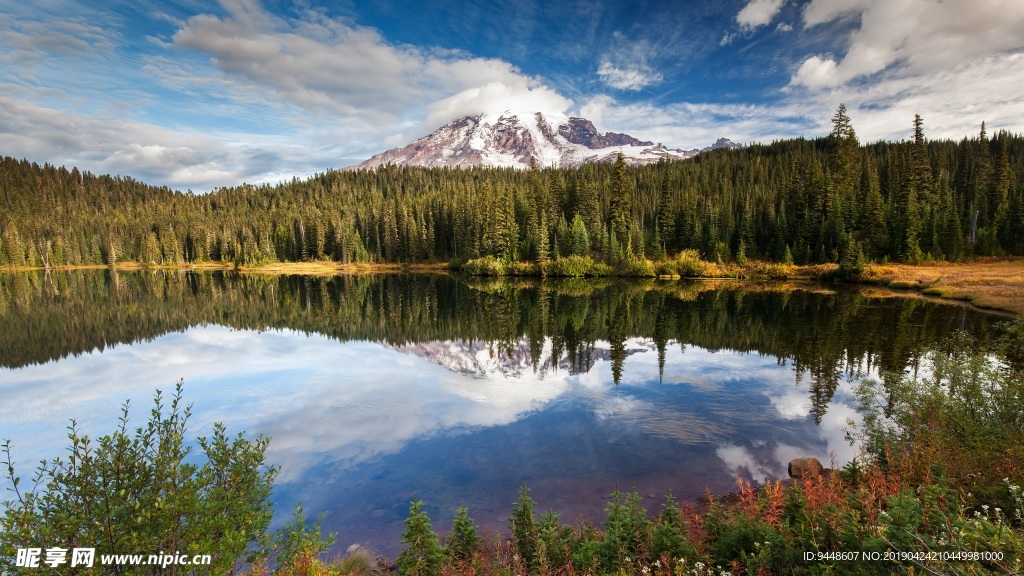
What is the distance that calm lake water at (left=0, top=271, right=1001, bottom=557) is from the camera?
14.5 metres

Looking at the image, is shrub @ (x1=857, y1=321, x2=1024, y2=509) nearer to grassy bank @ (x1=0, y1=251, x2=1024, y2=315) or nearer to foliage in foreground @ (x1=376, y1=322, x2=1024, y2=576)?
foliage in foreground @ (x1=376, y1=322, x2=1024, y2=576)

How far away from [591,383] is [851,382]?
42.4ft

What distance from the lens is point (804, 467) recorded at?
14227mm

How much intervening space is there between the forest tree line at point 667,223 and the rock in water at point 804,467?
77598 mm

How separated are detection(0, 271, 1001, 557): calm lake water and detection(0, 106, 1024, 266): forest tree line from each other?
40888 millimetres

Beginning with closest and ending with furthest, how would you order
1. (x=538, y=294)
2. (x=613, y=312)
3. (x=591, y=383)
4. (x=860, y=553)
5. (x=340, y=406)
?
(x=860, y=553) < (x=340, y=406) < (x=591, y=383) < (x=613, y=312) < (x=538, y=294)

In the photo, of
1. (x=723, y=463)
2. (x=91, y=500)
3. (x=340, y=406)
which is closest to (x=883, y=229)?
(x=723, y=463)

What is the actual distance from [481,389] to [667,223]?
8737 centimetres

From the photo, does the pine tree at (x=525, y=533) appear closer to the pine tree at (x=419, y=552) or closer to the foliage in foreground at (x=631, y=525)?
the foliage in foreground at (x=631, y=525)

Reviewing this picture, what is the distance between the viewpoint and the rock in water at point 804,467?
13.9 metres

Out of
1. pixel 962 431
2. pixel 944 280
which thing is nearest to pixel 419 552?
pixel 962 431

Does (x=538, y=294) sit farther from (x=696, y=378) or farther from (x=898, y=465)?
(x=898, y=465)

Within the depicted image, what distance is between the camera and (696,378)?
2552 centimetres

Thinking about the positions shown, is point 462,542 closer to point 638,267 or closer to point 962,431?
point 962,431
